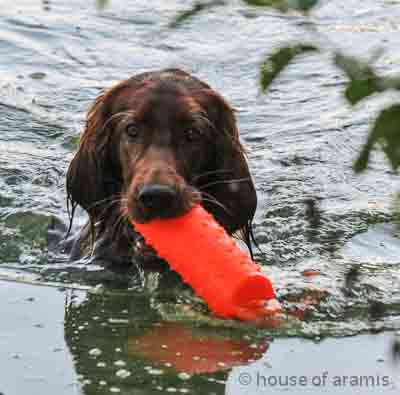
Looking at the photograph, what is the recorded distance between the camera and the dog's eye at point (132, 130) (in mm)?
4523

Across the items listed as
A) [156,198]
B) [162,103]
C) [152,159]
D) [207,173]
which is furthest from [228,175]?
[156,198]

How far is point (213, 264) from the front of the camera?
12.8 feet

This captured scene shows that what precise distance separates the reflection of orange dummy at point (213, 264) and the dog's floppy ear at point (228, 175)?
0.78m

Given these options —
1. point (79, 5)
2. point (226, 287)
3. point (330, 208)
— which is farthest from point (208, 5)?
point (79, 5)

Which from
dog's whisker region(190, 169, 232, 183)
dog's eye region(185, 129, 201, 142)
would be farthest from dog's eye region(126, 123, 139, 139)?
dog's whisker region(190, 169, 232, 183)

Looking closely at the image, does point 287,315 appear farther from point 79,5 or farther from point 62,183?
point 79,5

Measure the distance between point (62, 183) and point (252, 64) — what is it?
8.84 feet

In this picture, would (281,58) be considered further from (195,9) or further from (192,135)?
(192,135)

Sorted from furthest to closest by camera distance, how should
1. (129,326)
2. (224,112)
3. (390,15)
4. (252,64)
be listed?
(390,15) → (252,64) → (224,112) → (129,326)

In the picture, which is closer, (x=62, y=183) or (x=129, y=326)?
(x=129, y=326)

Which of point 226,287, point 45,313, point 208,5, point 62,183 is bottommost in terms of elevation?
point 62,183

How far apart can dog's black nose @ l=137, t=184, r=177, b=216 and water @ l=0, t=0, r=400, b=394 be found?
54 centimetres

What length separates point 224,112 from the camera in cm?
495

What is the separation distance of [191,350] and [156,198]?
0.63 meters
